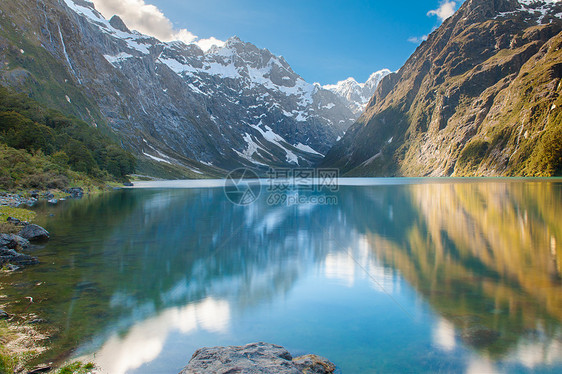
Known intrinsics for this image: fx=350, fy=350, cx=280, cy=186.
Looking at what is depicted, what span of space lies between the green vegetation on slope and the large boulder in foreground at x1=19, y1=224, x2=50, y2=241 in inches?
1262

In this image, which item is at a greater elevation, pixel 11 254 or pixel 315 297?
pixel 11 254

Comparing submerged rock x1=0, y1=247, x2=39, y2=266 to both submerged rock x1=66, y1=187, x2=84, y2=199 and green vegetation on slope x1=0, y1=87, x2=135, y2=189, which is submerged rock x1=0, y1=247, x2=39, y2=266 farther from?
submerged rock x1=66, y1=187, x2=84, y2=199

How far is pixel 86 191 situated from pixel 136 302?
2567 inches

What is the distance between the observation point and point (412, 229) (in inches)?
1042

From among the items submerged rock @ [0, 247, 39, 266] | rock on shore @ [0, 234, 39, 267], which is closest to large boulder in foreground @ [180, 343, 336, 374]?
submerged rock @ [0, 247, 39, 266]

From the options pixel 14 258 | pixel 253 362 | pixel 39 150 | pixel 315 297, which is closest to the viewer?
pixel 253 362

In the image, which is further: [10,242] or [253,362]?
[10,242]

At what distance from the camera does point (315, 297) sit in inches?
483

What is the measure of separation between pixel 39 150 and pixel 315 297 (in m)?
66.3

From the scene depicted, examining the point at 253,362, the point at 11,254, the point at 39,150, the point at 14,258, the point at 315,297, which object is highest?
the point at 39,150

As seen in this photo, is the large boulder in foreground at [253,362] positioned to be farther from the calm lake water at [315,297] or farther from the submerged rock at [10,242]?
the submerged rock at [10,242]

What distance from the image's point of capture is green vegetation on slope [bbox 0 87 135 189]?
51.4 meters

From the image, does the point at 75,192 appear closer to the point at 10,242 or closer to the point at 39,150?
the point at 39,150

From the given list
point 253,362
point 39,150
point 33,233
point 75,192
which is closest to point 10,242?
point 33,233
